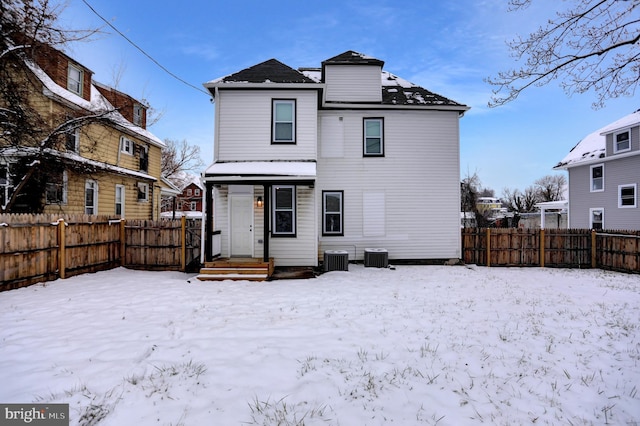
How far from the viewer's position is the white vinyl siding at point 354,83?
12.4m

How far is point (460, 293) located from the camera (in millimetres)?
7688

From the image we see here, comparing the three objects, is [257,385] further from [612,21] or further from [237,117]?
[237,117]

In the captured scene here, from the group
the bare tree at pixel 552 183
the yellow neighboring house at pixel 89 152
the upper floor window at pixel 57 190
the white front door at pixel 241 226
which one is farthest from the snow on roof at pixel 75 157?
the bare tree at pixel 552 183

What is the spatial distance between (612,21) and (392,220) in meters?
8.41

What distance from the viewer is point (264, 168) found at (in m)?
10.0

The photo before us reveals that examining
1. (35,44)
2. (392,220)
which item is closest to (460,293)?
(392,220)

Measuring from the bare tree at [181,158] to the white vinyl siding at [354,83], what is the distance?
2967 cm

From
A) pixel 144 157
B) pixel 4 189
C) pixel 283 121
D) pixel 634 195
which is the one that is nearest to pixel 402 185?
pixel 283 121

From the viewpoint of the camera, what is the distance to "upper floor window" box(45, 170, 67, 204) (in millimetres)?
12219

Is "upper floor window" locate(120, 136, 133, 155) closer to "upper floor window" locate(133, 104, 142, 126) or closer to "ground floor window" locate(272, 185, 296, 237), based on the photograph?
"upper floor window" locate(133, 104, 142, 126)

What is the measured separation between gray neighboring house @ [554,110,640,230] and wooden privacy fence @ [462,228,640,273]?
722cm

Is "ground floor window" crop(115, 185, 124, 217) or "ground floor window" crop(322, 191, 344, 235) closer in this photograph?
"ground floor window" crop(322, 191, 344, 235)

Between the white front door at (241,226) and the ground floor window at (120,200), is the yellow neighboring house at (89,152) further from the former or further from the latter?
the white front door at (241,226)

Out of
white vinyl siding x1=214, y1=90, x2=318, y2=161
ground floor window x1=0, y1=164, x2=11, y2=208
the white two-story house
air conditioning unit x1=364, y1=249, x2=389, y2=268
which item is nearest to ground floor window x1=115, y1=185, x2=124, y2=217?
ground floor window x1=0, y1=164, x2=11, y2=208
